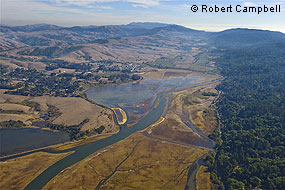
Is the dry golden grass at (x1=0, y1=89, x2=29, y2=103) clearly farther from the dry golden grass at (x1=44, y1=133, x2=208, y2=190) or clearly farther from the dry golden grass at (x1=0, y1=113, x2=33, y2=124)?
the dry golden grass at (x1=44, y1=133, x2=208, y2=190)

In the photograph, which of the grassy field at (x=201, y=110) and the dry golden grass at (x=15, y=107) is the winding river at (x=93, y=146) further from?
the dry golden grass at (x=15, y=107)

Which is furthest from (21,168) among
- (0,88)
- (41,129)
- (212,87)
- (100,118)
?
(212,87)

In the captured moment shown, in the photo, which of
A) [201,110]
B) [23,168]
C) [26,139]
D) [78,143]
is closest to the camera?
[23,168]

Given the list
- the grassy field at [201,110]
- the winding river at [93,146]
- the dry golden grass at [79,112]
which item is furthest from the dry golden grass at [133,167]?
the grassy field at [201,110]

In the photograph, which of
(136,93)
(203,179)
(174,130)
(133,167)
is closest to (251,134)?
(174,130)

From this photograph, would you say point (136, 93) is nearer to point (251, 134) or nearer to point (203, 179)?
point (251, 134)

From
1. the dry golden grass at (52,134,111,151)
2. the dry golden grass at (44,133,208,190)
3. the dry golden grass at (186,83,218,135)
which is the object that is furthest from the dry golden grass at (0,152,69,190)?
the dry golden grass at (186,83,218,135)
